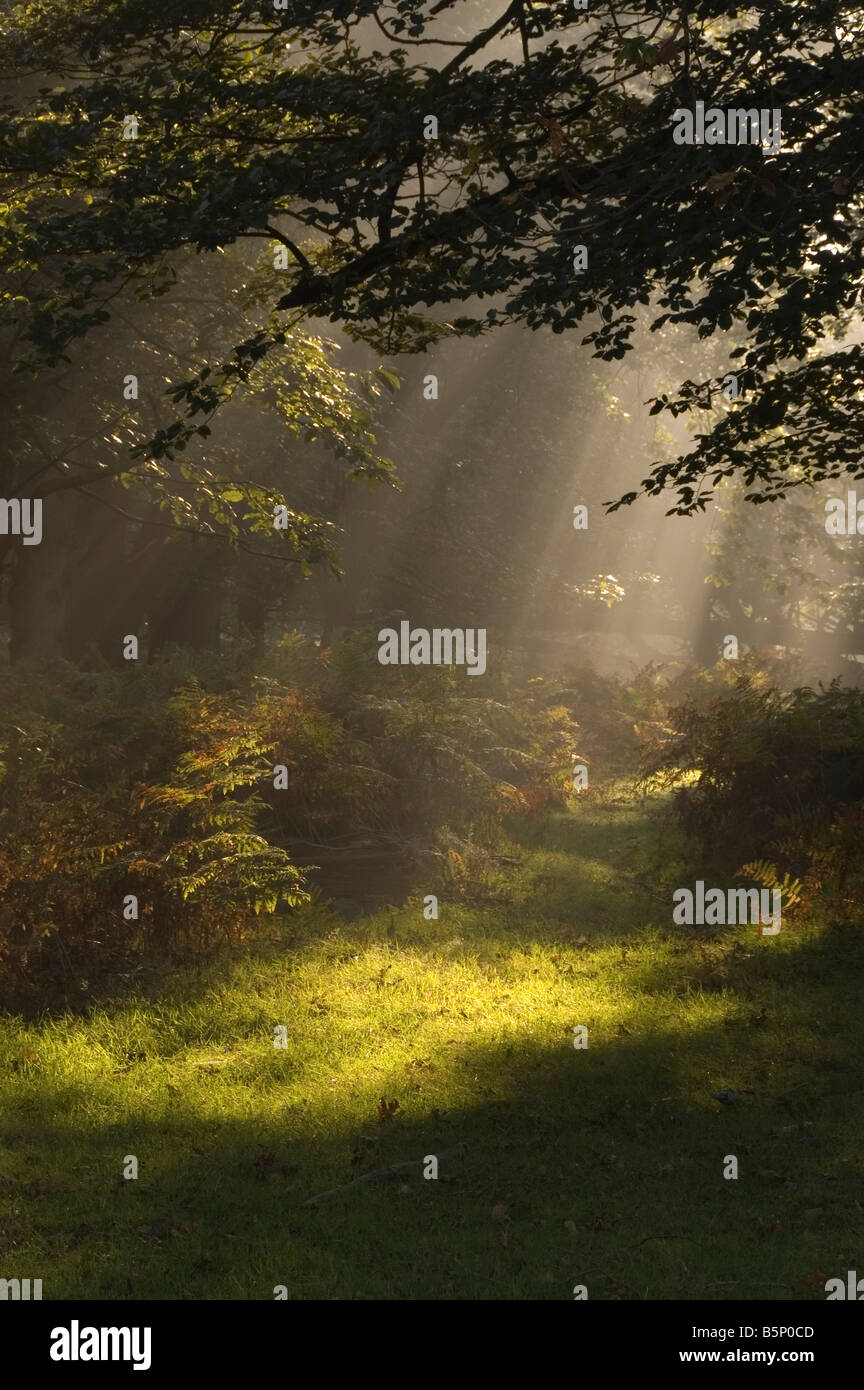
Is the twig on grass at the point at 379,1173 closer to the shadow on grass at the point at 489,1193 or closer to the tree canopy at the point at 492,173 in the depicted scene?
the shadow on grass at the point at 489,1193

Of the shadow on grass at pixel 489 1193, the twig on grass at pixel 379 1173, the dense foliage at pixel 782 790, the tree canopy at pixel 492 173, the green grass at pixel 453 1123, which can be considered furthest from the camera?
the dense foliage at pixel 782 790

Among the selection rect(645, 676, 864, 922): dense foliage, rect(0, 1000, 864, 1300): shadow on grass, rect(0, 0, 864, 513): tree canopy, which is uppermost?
rect(0, 0, 864, 513): tree canopy

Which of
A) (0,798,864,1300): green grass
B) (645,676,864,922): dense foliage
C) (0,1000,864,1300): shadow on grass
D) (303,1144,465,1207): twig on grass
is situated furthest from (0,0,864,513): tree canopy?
(303,1144,465,1207): twig on grass

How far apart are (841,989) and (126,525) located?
20.2 m

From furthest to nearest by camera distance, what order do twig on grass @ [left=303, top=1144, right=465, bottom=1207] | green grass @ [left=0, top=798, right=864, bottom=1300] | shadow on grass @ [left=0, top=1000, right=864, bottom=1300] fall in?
twig on grass @ [left=303, top=1144, right=465, bottom=1207]
green grass @ [left=0, top=798, right=864, bottom=1300]
shadow on grass @ [left=0, top=1000, right=864, bottom=1300]

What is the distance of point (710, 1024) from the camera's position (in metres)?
9.27

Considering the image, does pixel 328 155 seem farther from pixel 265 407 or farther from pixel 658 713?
pixel 658 713

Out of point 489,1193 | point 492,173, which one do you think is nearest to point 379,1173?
point 489,1193

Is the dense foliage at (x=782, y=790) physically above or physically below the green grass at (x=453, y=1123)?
above

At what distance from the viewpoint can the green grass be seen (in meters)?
5.93

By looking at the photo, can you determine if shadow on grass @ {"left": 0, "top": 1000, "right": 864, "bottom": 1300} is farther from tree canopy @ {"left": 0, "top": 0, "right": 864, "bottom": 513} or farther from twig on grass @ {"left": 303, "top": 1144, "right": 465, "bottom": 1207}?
tree canopy @ {"left": 0, "top": 0, "right": 864, "bottom": 513}

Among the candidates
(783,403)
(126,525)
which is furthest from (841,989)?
(126,525)

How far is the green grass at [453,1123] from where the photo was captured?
19.5 ft

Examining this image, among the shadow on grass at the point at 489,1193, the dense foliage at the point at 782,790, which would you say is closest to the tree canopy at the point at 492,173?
the dense foliage at the point at 782,790
